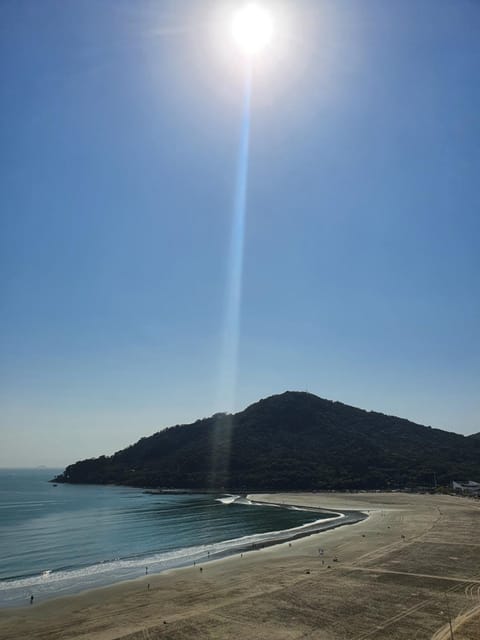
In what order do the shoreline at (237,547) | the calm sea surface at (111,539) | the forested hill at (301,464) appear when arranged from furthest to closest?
the forested hill at (301,464) < the calm sea surface at (111,539) < the shoreline at (237,547)

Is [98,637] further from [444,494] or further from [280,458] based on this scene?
[280,458]

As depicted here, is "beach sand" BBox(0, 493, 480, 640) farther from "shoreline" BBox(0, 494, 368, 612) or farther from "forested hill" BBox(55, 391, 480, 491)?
"forested hill" BBox(55, 391, 480, 491)

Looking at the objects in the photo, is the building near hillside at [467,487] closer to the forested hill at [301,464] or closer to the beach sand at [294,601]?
the forested hill at [301,464]

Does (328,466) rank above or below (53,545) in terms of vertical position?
above

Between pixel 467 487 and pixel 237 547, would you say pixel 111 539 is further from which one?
pixel 467 487

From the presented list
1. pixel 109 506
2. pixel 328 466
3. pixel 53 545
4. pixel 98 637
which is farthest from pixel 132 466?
pixel 98 637

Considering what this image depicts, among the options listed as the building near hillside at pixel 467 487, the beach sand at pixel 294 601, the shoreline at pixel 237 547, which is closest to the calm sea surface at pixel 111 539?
the shoreline at pixel 237 547

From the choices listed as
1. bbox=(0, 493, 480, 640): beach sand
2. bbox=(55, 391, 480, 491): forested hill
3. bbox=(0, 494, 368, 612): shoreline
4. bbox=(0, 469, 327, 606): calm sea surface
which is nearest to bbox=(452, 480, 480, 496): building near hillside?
bbox=(55, 391, 480, 491): forested hill
